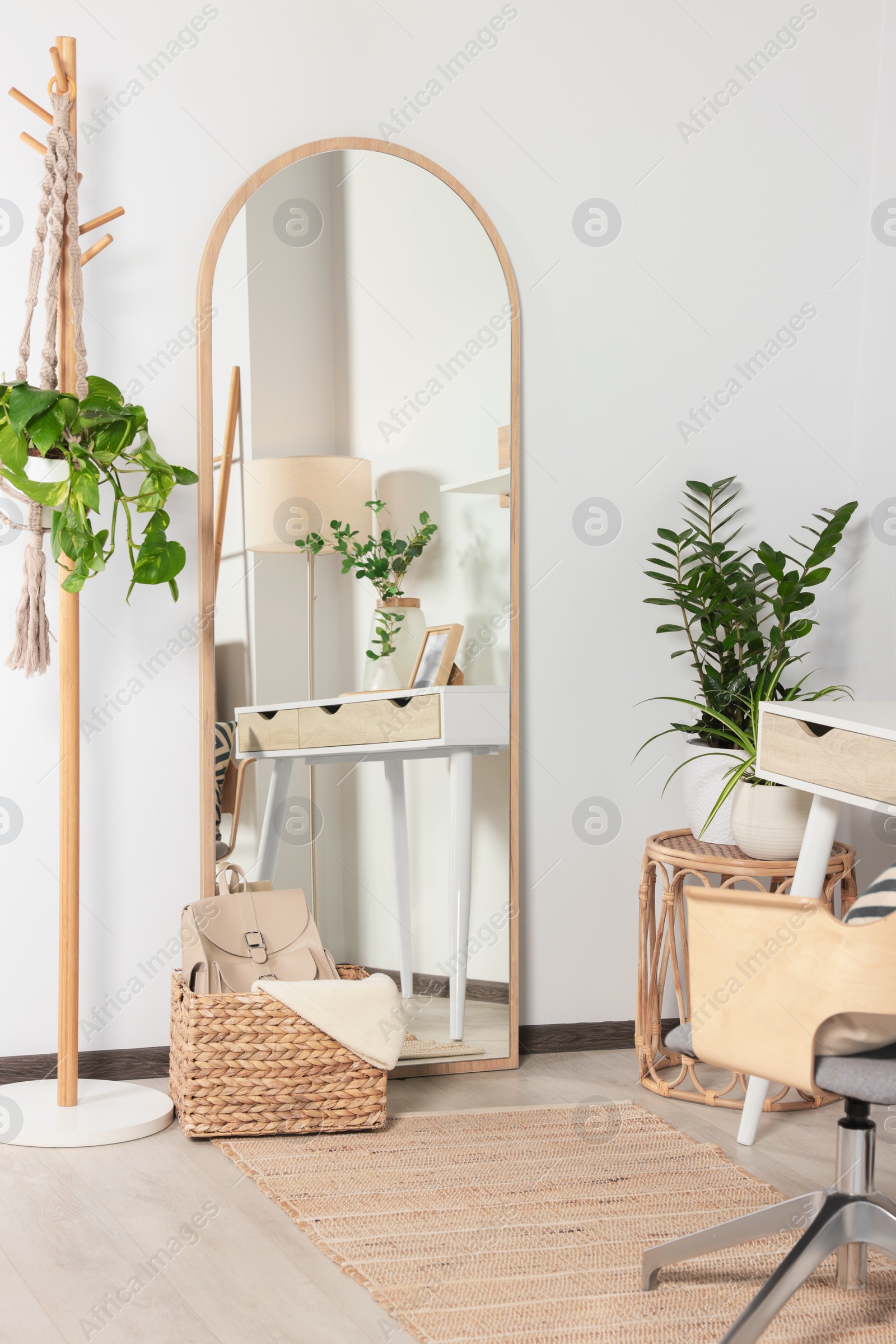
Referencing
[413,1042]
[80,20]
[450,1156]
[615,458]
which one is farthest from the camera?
[615,458]

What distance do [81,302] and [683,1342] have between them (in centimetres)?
194

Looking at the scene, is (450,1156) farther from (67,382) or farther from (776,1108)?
(67,382)

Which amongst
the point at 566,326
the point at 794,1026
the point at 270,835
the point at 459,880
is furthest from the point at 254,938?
the point at 566,326

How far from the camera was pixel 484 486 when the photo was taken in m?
2.60

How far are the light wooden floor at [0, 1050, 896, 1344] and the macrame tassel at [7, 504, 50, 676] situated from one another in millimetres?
859

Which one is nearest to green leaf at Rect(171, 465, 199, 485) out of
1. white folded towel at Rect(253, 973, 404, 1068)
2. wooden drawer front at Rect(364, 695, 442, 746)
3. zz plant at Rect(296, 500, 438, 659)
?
zz plant at Rect(296, 500, 438, 659)

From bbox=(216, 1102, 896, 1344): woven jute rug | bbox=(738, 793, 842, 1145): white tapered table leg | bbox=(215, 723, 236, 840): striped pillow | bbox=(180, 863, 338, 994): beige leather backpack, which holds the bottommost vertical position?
bbox=(216, 1102, 896, 1344): woven jute rug

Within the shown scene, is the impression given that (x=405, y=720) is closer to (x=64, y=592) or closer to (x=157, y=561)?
(x=157, y=561)

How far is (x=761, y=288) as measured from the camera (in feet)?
9.19

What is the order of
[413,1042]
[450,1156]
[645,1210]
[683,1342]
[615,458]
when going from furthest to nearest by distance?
[615,458] < [413,1042] < [450,1156] < [645,1210] < [683,1342]

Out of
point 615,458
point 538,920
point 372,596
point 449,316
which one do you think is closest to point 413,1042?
point 538,920

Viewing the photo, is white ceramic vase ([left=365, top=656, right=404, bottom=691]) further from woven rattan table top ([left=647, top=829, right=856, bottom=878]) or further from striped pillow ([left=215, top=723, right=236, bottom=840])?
woven rattan table top ([left=647, top=829, right=856, bottom=878])

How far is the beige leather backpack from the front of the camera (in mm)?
2350

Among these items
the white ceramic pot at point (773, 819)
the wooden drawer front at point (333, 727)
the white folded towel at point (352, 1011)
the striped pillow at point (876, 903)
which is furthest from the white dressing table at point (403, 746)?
the striped pillow at point (876, 903)
